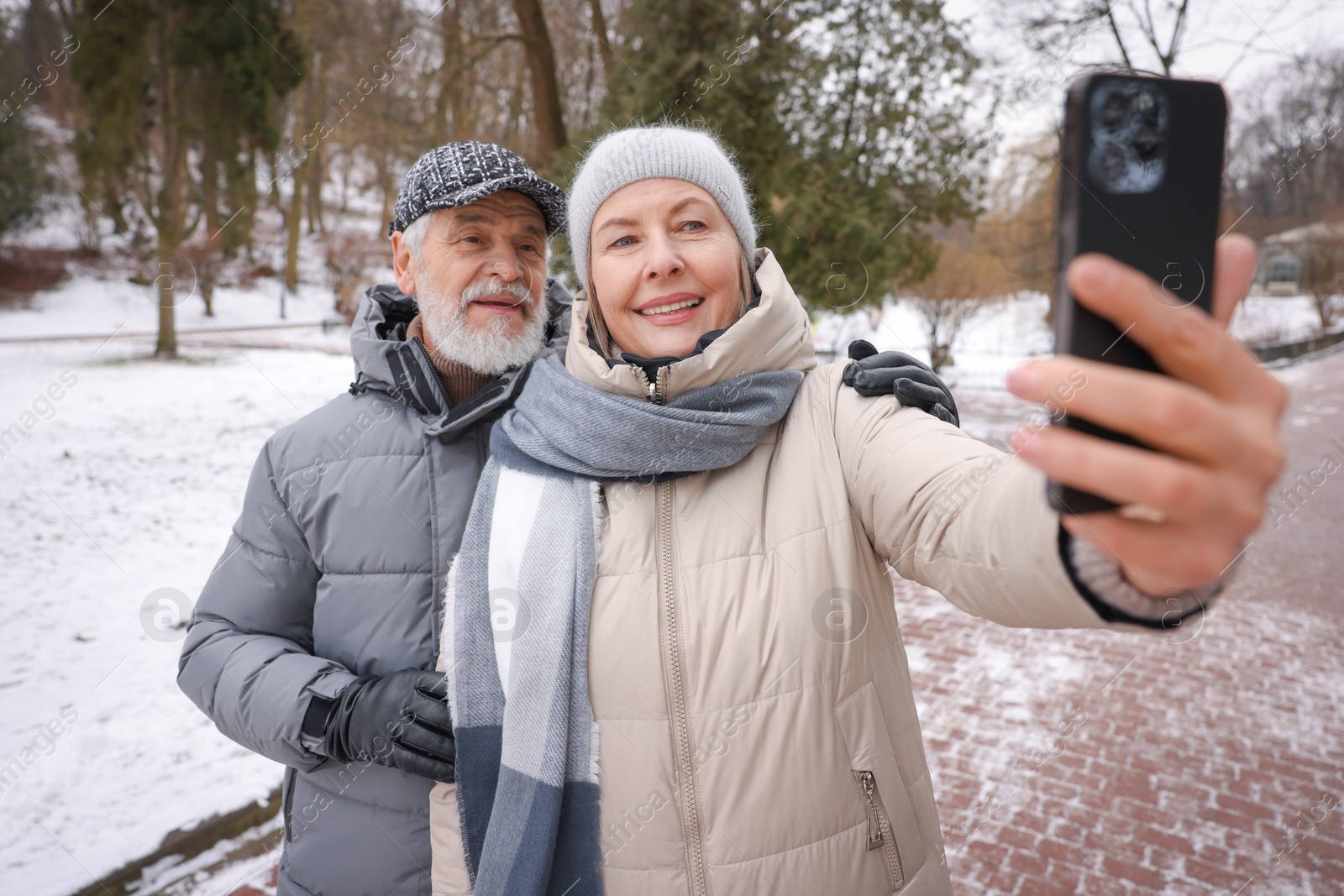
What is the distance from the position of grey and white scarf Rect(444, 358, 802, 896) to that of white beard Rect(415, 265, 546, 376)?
42 centimetres

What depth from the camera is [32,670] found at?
4.55 meters

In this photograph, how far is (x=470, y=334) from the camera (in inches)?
76.7

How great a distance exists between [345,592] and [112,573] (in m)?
5.63

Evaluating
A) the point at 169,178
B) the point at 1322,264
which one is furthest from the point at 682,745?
the point at 1322,264

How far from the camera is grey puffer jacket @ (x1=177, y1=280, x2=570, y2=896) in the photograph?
66.9 inches

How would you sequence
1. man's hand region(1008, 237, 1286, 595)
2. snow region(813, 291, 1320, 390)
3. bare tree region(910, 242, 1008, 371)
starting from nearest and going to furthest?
1. man's hand region(1008, 237, 1286, 595)
2. bare tree region(910, 242, 1008, 371)
3. snow region(813, 291, 1320, 390)

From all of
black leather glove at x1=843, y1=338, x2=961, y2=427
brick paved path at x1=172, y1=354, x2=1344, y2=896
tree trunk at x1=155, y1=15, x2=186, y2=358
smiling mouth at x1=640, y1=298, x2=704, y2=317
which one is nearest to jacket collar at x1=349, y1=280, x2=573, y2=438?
smiling mouth at x1=640, y1=298, x2=704, y2=317

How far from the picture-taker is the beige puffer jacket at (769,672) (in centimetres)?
131

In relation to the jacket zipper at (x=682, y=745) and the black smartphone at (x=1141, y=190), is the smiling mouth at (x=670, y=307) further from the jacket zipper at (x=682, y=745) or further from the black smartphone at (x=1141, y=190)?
the black smartphone at (x=1141, y=190)

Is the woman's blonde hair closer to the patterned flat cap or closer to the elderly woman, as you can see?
the elderly woman

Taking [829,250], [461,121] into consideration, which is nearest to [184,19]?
[461,121]

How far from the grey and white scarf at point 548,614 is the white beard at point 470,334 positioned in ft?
1.38

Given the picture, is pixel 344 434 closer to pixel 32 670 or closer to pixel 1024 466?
pixel 1024 466

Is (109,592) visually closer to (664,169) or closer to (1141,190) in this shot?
(664,169)
